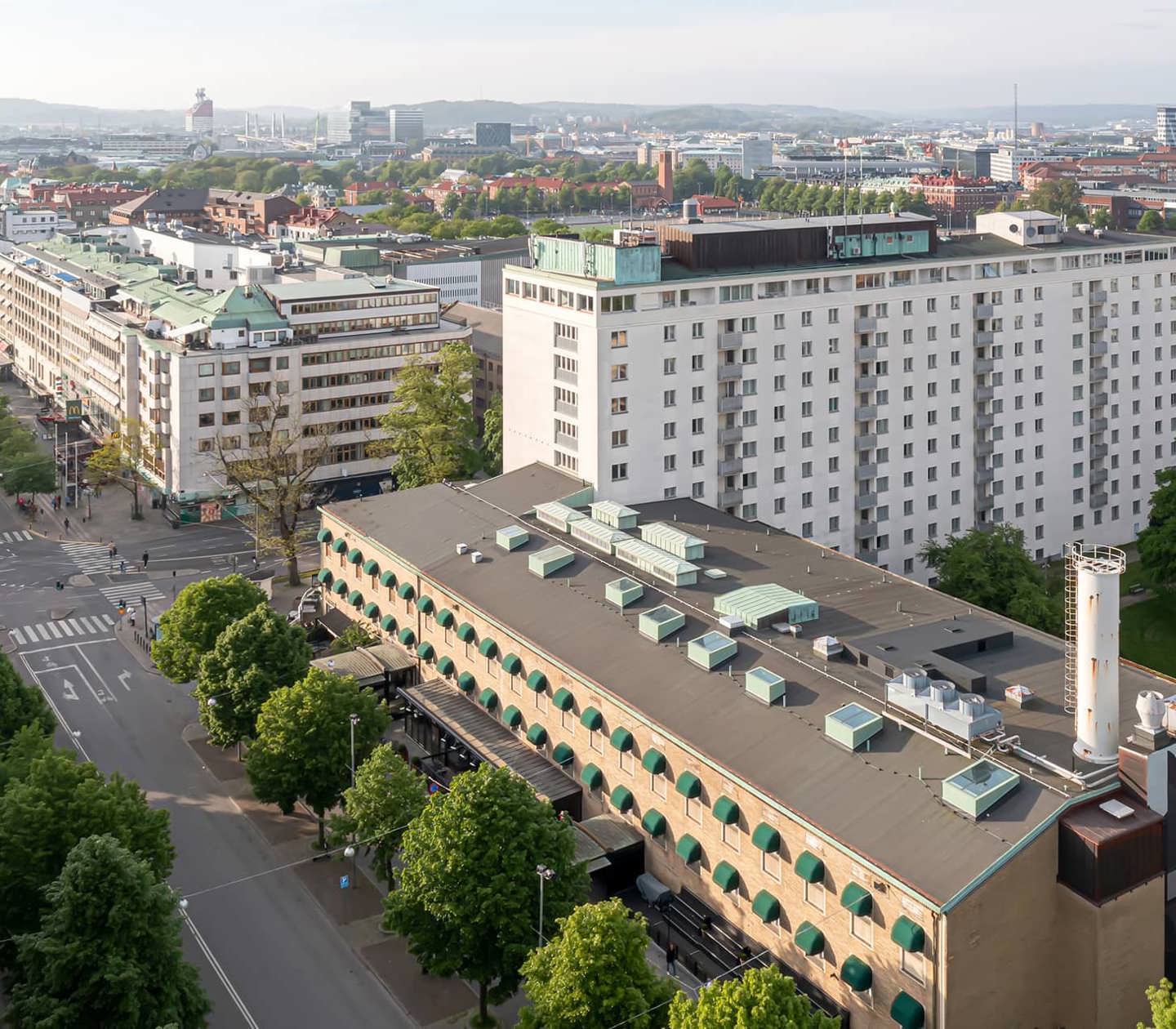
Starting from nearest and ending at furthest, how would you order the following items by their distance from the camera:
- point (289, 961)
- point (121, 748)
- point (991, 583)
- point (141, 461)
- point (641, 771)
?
point (289, 961)
point (641, 771)
point (121, 748)
point (991, 583)
point (141, 461)

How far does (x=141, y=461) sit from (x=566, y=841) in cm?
9556

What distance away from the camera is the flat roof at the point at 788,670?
51.8 metres

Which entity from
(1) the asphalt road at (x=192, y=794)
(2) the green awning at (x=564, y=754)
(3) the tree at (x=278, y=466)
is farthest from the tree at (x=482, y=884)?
(3) the tree at (x=278, y=466)

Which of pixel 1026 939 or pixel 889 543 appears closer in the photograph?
pixel 1026 939

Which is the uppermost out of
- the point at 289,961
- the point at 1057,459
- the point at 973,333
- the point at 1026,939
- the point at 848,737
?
the point at 973,333

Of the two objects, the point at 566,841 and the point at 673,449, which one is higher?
the point at 673,449

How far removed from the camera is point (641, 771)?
213 feet

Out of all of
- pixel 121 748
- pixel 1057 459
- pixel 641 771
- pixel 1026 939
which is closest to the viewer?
pixel 1026 939

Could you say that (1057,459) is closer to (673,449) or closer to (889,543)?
(889,543)

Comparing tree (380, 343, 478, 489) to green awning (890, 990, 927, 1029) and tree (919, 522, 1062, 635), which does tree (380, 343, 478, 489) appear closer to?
tree (919, 522, 1062, 635)

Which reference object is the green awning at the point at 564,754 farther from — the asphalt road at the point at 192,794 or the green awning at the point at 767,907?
the green awning at the point at 767,907

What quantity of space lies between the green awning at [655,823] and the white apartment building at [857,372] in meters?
32.4

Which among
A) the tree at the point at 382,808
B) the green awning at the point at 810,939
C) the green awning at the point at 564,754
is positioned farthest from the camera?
the green awning at the point at 564,754

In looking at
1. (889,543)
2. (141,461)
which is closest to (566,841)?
(889,543)
